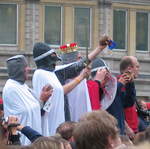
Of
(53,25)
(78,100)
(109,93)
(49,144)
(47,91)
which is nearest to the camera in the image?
(49,144)

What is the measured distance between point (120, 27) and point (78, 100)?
2574 cm

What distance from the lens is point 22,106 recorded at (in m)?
7.95

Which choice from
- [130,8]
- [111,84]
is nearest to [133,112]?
[111,84]

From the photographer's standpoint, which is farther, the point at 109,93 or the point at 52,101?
the point at 109,93

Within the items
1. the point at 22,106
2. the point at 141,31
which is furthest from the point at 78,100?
the point at 141,31

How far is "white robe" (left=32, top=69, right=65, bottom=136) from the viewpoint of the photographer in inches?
321

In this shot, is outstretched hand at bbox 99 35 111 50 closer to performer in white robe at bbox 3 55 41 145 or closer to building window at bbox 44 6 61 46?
performer in white robe at bbox 3 55 41 145

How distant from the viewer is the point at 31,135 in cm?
720

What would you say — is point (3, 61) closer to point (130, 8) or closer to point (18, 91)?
point (130, 8)

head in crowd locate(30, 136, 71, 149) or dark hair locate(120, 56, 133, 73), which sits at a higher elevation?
dark hair locate(120, 56, 133, 73)

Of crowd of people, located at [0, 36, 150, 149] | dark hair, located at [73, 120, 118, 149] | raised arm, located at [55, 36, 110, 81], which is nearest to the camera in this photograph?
dark hair, located at [73, 120, 118, 149]

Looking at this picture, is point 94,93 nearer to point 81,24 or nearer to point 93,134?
point 93,134

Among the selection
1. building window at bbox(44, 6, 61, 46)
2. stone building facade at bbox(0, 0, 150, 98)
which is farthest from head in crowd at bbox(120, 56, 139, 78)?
building window at bbox(44, 6, 61, 46)

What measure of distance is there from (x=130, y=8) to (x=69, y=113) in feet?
85.5
